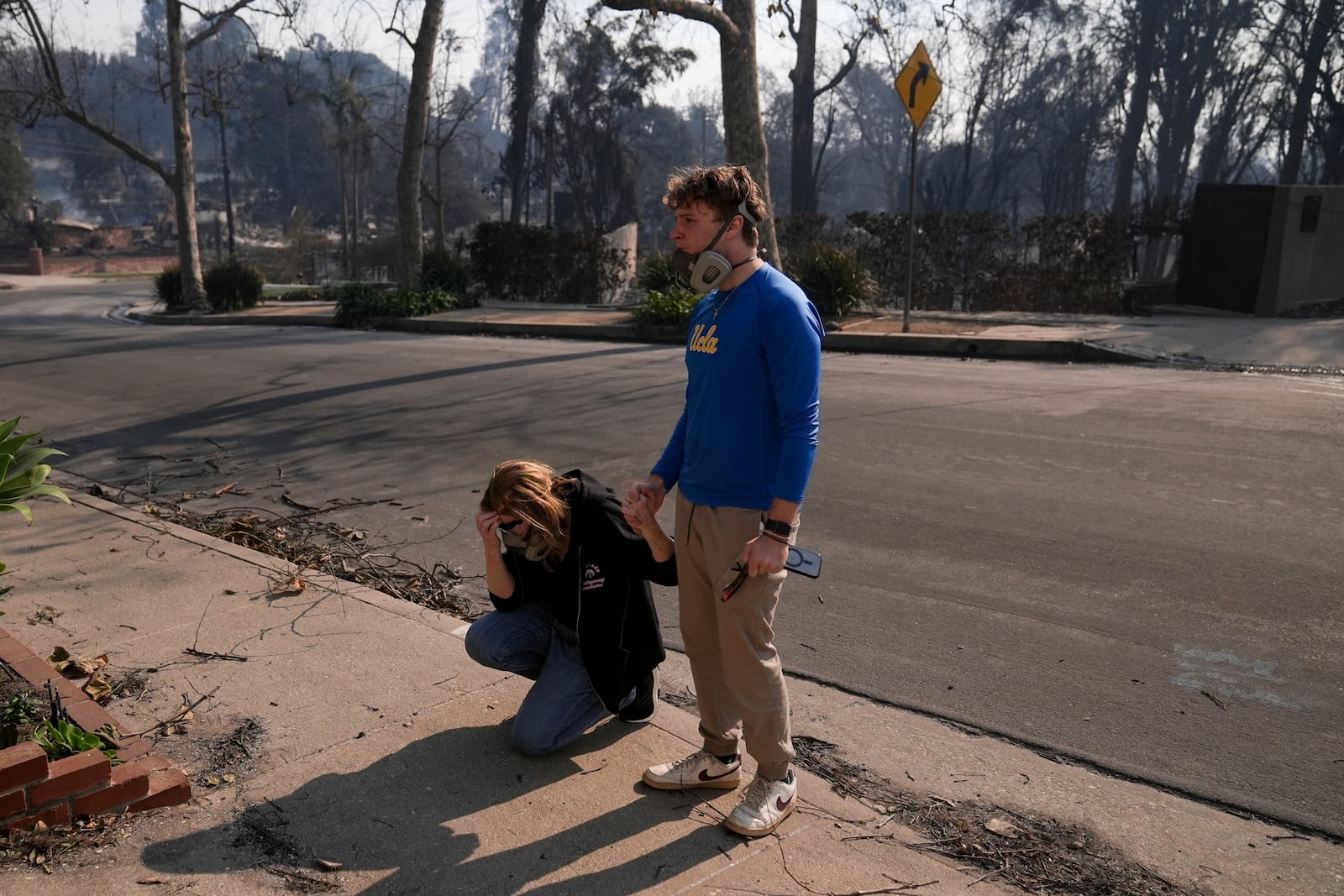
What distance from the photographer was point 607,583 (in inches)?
141

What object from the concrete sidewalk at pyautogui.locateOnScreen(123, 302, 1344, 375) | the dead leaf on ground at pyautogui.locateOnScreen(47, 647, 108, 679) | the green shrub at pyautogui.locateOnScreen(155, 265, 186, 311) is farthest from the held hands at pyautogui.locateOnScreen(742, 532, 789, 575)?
the green shrub at pyautogui.locateOnScreen(155, 265, 186, 311)

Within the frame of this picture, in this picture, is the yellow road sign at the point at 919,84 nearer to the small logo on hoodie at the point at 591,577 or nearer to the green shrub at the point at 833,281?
the green shrub at the point at 833,281

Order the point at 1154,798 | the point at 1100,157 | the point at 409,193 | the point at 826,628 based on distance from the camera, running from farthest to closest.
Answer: the point at 1100,157 → the point at 409,193 → the point at 826,628 → the point at 1154,798

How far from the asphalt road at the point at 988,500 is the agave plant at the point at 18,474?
2.35 metres

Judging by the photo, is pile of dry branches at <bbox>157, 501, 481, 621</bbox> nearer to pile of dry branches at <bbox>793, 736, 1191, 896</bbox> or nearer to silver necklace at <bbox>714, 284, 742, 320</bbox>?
pile of dry branches at <bbox>793, 736, 1191, 896</bbox>

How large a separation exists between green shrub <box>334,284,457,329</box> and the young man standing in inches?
721

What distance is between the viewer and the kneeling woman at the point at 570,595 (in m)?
3.50

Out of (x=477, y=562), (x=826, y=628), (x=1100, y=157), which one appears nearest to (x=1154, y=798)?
(x=826, y=628)

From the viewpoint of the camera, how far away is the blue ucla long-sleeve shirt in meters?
2.87

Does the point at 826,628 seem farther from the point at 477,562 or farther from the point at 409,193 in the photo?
the point at 409,193

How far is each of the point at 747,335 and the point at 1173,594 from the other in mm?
3065

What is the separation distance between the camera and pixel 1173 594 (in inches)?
196

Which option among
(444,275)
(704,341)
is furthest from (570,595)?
(444,275)

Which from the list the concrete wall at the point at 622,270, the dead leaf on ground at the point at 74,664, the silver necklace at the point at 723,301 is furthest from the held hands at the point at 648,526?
the concrete wall at the point at 622,270
